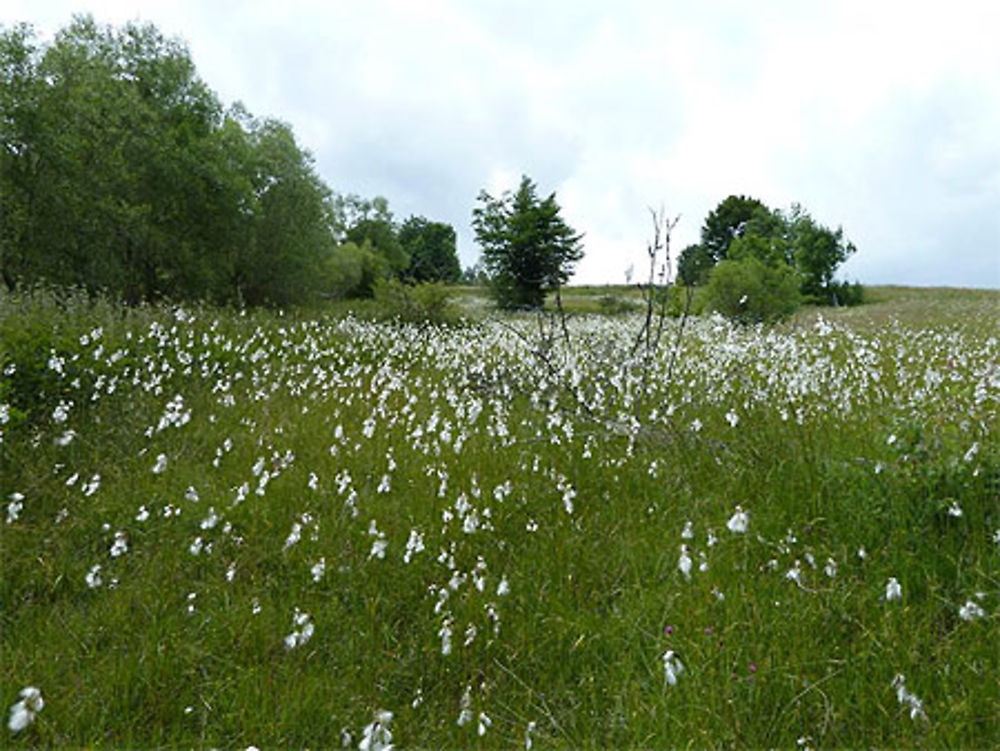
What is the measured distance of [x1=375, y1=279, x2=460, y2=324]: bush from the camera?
63.7ft

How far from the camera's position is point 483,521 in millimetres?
3902

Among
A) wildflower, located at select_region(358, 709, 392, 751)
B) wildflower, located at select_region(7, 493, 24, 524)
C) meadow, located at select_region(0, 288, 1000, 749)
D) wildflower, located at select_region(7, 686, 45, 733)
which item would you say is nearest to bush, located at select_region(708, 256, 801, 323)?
meadow, located at select_region(0, 288, 1000, 749)

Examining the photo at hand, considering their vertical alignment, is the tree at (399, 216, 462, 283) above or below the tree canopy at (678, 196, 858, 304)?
above

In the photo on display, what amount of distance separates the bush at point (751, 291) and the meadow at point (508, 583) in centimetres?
1710

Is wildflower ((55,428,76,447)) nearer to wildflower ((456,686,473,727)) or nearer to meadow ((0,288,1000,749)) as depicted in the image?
meadow ((0,288,1000,749))

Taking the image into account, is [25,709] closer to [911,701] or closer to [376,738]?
[376,738]

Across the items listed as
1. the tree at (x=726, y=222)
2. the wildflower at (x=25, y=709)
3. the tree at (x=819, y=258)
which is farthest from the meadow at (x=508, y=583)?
the tree at (x=726, y=222)

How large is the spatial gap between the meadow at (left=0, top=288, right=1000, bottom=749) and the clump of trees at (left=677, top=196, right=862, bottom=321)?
6.92ft

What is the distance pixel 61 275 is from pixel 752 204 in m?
79.8

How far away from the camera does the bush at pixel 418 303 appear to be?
19.4m

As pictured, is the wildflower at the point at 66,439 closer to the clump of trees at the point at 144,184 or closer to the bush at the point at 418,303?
the clump of trees at the point at 144,184

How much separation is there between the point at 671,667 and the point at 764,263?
91.8 ft

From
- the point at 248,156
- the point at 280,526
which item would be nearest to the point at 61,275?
the point at 248,156

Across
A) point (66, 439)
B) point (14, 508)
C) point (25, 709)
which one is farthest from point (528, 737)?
point (66, 439)
